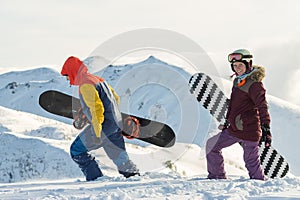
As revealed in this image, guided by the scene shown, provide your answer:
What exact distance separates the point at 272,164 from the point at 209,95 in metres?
1.73

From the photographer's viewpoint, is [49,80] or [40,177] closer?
[40,177]

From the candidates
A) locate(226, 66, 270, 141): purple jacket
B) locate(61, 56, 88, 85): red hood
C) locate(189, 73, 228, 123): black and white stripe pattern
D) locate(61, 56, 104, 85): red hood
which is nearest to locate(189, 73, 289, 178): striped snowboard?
locate(189, 73, 228, 123): black and white stripe pattern

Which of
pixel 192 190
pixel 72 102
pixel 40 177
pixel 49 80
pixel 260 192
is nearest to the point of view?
pixel 260 192

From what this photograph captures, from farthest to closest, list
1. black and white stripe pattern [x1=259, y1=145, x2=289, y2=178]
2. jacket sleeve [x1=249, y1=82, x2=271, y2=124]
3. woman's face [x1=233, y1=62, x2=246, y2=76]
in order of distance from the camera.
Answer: black and white stripe pattern [x1=259, y1=145, x2=289, y2=178]
woman's face [x1=233, y1=62, x2=246, y2=76]
jacket sleeve [x1=249, y1=82, x2=271, y2=124]

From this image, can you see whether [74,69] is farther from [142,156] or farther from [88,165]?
[142,156]

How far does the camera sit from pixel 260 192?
471cm

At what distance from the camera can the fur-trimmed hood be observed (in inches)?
234

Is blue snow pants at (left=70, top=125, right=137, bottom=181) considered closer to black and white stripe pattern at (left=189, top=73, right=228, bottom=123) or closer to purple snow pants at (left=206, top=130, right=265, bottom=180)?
purple snow pants at (left=206, top=130, right=265, bottom=180)

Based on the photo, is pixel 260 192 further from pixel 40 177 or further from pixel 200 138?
pixel 200 138

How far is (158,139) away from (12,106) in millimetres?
46351

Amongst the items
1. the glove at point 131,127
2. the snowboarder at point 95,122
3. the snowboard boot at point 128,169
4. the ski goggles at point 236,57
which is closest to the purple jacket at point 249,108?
the ski goggles at point 236,57

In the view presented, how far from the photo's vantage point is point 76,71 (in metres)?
6.38

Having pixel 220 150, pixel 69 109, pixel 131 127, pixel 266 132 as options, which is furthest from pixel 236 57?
pixel 69 109

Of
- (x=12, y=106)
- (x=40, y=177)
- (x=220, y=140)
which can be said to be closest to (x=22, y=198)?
(x=220, y=140)
